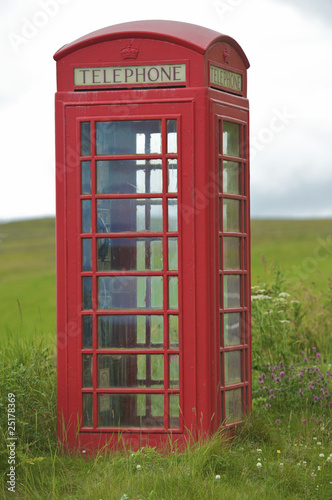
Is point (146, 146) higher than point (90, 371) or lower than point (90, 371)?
higher

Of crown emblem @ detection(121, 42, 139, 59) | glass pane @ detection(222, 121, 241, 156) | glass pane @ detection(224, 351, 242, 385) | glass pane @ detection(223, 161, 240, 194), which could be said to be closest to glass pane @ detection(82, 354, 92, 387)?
glass pane @ detection(224, 351, 242, 385)

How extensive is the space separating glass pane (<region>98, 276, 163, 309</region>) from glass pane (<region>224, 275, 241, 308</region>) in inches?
23.3

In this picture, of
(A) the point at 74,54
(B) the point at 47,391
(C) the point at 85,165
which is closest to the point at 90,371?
(B) the point at 47,391

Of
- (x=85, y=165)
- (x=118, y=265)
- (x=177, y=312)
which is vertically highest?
(x=85, y=165)

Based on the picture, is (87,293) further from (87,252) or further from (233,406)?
(233,406)

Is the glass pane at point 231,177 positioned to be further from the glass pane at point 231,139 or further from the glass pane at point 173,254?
the glass pane at point 173,254

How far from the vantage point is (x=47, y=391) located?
19.3ft

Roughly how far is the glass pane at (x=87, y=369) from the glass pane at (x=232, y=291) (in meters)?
1.21

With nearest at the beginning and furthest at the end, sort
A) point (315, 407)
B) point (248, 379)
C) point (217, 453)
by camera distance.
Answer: point (217, 453) < point (248, 379) < point (315, 407)

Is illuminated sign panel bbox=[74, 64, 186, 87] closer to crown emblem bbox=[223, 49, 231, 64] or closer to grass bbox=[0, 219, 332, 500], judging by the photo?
crown emblem bbox=[223, 49, 231, 64]

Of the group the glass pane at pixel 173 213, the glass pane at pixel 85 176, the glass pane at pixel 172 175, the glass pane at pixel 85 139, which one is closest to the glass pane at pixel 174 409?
the glass pane at pixel 173 213

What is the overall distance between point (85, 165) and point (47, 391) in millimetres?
2098

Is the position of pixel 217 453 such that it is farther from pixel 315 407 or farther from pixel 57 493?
pixel 315 407

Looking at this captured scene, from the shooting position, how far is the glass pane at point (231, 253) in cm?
540
